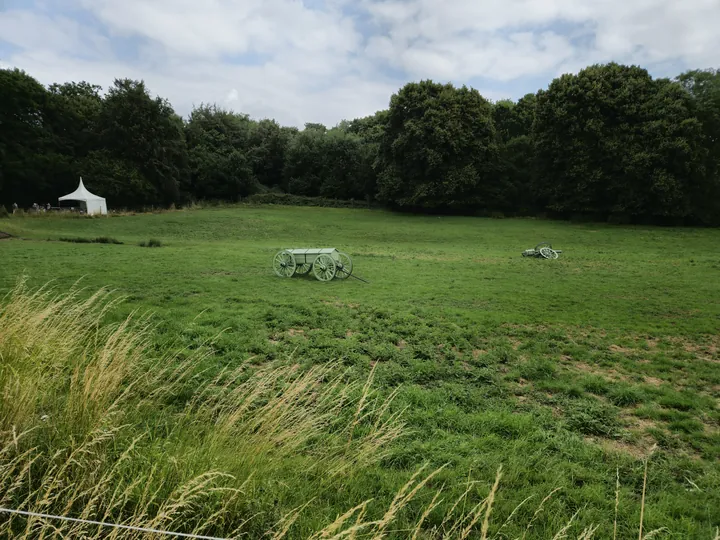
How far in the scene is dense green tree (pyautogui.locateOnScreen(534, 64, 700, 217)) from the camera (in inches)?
1313

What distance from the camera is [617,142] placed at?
35000 mm

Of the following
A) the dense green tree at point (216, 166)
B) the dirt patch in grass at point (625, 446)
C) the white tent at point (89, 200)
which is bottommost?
the dirt patch in grass at point (625, 446)

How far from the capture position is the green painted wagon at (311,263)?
1371 centimetres

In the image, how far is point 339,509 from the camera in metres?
3.25

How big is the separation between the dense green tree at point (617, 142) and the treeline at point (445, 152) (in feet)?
0.37

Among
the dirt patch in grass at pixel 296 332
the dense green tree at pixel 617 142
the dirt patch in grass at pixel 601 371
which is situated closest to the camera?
the dirt patch in grass at pixel 601 371

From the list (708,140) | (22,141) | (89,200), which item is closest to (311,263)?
(89,200)

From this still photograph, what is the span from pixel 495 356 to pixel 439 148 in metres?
38.0

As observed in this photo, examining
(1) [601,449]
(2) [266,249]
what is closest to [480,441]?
(1) [601,449]

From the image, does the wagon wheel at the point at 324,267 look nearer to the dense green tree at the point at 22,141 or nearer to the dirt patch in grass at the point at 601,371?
the dirt patch in grass at the point at 601,371

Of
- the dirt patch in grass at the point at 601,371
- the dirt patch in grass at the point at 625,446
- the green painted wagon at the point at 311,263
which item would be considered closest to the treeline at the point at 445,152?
the green painted wagon at the point at 311,263

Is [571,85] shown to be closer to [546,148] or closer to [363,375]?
[546,148]

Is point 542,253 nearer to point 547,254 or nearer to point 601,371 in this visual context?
point 547,254

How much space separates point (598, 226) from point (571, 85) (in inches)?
537
